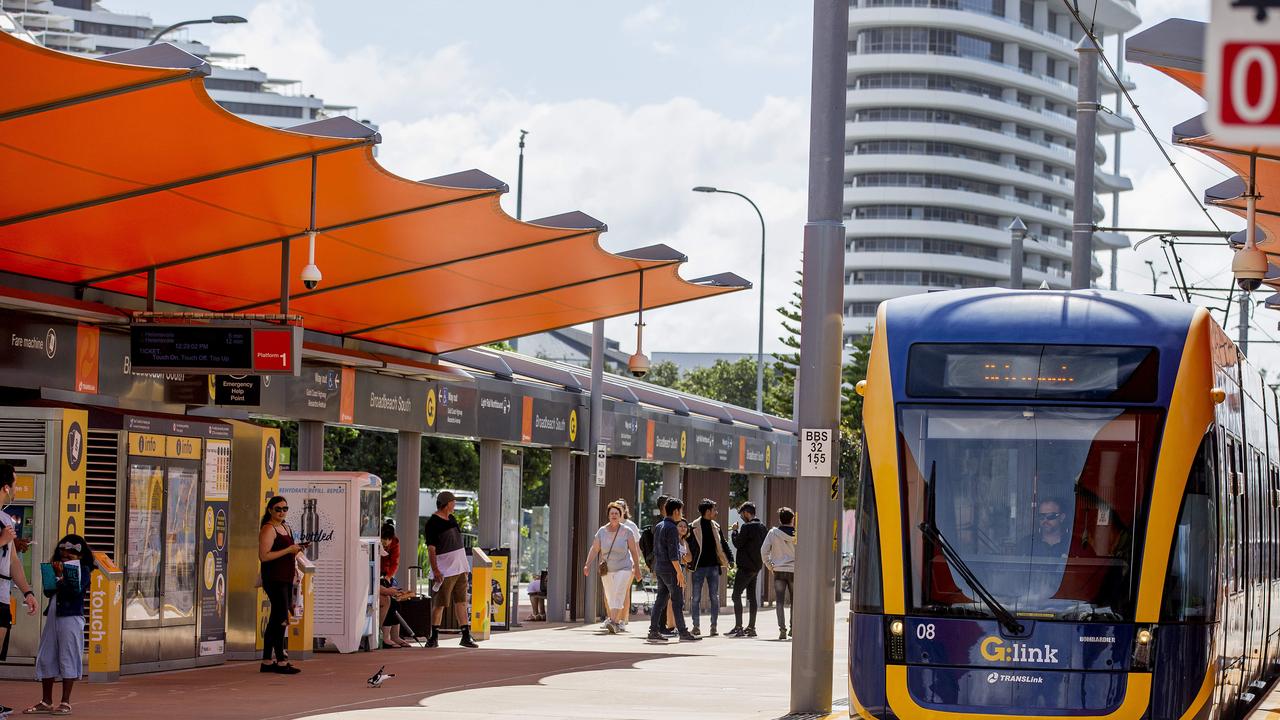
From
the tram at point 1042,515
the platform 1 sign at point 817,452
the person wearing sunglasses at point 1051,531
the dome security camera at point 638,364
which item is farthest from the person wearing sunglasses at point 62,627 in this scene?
the dome security camera at point 638,364

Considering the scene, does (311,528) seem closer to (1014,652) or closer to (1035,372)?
(1035,372)

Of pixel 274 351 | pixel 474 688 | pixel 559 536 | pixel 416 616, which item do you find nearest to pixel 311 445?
pixel 416 616

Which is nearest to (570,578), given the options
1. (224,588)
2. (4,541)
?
(224,588)

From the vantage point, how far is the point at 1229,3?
172 inches

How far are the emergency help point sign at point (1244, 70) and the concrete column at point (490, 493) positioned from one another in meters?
19.4

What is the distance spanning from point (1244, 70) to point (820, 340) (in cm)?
828

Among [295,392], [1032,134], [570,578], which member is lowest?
[570,578]

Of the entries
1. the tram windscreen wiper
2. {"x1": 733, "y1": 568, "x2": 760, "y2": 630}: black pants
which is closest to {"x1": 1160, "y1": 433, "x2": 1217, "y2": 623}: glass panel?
the tram windscreen wiper

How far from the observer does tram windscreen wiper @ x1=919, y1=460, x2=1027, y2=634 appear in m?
9.87

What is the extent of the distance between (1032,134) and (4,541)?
13101 cm

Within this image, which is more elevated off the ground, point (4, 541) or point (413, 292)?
point (413, 292)

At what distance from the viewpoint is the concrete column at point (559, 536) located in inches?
978

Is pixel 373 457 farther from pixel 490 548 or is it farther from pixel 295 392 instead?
pixel 295 392

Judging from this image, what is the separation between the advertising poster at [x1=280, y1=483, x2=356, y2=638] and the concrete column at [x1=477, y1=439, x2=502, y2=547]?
225 inches
